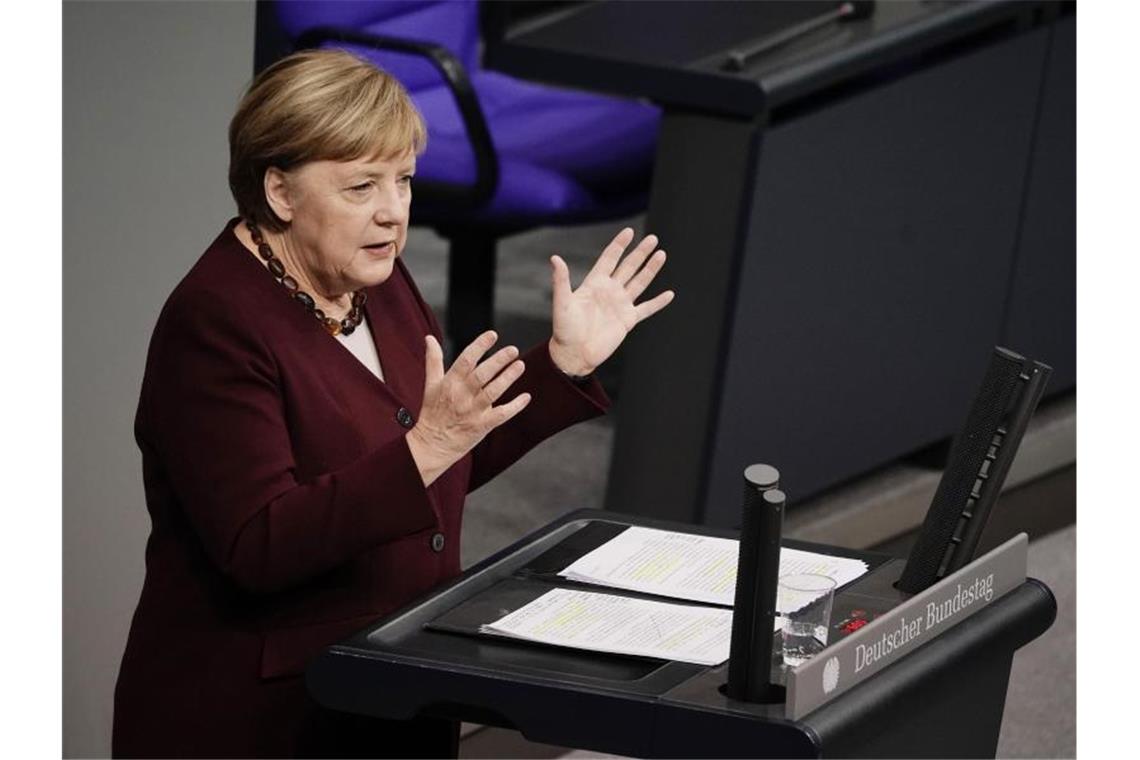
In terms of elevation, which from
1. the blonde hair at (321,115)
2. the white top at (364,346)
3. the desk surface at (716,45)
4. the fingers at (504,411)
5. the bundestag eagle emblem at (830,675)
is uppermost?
the desk surface at (716,45)

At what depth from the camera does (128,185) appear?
9.98ft

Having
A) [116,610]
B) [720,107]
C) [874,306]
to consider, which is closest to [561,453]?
[874,306]

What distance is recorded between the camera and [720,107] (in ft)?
12.8

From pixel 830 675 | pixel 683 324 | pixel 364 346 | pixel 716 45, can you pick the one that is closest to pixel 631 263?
pixel 364 346

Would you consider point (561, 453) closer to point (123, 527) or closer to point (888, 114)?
point (888, 114)

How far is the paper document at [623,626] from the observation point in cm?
213

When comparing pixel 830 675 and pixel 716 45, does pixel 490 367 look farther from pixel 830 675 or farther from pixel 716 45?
pixel 716 45

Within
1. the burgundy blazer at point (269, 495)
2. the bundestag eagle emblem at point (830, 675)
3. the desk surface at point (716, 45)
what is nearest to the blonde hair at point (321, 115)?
the burgundy blazer at point (269, 495)

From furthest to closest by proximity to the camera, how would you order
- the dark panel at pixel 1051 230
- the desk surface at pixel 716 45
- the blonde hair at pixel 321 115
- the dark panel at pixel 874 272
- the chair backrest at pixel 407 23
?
the dark panel at pixel 1051 230, the chair backrest at pixel 407 23, the dark panel at pixel 874 272, the desk surface at pixel 716 45, the blonde hair at pixel 321 115

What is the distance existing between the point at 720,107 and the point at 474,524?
96 cm

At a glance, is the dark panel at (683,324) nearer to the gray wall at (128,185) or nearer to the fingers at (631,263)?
the gray wall at (128,185)

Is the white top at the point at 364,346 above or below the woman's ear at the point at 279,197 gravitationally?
below

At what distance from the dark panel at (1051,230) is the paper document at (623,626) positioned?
2570 mm

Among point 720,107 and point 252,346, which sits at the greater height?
point 720,107
